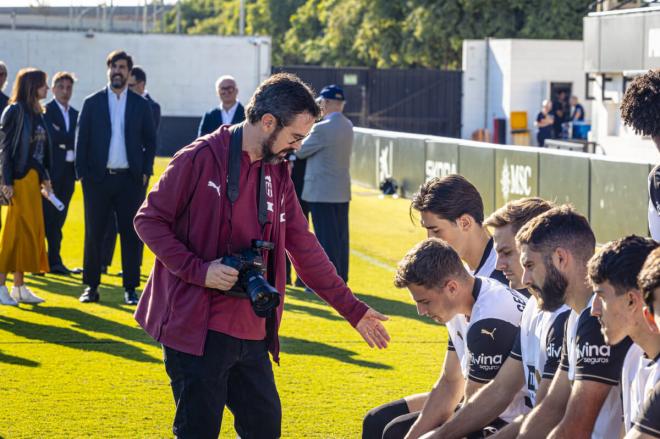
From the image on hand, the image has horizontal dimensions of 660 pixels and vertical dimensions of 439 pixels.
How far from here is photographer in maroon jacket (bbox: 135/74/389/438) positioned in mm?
4426

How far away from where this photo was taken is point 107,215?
1023 centimetres

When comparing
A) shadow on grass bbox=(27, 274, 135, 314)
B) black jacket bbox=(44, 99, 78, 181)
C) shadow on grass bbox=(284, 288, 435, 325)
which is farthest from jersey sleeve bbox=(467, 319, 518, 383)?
black jacket bbox=(44, 99, 78, 181)

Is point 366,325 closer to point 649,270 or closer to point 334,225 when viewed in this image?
point 649,270

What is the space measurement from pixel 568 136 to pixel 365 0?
17169mm

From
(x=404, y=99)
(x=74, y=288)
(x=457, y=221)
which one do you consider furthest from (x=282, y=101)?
(x=404, y=99)

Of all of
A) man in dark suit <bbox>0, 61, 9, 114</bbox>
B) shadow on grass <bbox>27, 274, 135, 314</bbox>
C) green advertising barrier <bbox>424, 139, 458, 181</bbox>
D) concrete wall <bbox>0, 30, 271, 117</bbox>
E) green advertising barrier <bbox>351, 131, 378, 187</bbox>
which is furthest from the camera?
concrete wall <bbox>0, 30, 271, 117</bbox>

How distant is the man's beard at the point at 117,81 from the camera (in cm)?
1018

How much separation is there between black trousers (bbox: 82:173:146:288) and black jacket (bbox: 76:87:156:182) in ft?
0.30

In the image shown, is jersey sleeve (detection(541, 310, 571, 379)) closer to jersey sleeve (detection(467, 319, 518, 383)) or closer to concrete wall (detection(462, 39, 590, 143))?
jersey sleeve (detection(467, 319, 518, 383))

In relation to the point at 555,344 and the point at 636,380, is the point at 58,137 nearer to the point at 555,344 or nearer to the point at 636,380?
A: the point at 555,344

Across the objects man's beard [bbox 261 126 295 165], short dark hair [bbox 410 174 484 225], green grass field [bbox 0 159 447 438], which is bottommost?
green grass field [bbox 0 159 447 438]

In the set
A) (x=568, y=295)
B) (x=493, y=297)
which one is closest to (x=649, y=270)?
(x=568, y=295)

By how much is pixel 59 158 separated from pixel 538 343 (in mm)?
8813

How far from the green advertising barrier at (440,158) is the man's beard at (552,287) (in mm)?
14592
